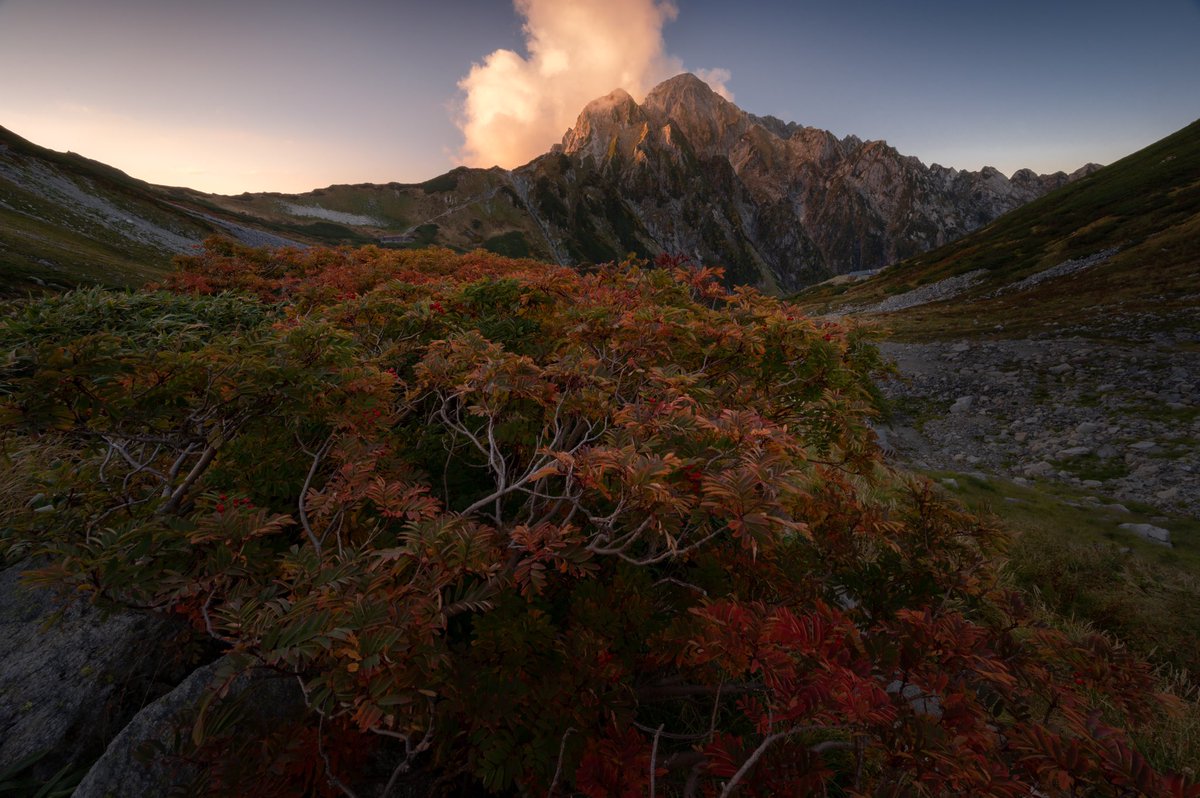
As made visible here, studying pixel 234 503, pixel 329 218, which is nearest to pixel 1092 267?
pixel 234 503

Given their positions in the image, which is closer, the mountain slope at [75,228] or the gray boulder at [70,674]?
the gray boulder at [70,674]

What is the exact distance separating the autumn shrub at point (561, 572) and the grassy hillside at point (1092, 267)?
81.3ft

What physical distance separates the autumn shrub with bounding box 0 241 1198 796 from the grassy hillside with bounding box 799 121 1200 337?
81.3 feet

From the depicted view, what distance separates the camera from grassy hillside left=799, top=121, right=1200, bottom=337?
2641cm

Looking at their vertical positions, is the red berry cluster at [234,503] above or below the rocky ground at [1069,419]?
above

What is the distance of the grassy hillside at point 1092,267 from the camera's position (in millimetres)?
26406

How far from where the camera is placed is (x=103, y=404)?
Result: 2.89 m

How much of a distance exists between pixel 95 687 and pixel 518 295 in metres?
5.03

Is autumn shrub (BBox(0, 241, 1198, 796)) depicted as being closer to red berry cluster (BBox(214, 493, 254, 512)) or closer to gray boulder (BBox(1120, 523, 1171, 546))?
red berry cluster (BBox(214, 493, 254, 512))

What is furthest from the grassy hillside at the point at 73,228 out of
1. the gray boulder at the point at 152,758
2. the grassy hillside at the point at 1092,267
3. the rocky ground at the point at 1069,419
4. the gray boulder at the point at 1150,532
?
the grassy hillside at the point at 1092,267

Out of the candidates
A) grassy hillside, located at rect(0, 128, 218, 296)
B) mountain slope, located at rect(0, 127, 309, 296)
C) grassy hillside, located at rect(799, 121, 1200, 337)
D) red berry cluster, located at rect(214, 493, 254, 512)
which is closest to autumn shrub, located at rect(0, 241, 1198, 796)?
red berry cluster, located at rect(214, 493, 254, 512)

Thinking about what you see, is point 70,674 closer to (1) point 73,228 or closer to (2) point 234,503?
(2) point 234,503

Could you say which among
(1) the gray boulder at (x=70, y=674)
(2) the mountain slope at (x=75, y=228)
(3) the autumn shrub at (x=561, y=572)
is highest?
(2) the mountain slope at (x=75, y=228)

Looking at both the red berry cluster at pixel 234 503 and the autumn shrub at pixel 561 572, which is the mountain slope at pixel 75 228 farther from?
the red berry cluster at pixel 234 503
